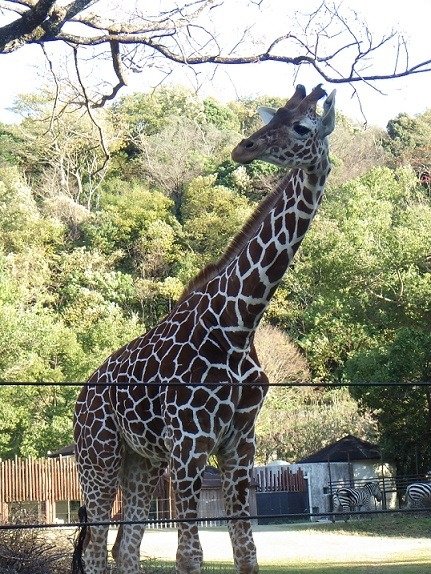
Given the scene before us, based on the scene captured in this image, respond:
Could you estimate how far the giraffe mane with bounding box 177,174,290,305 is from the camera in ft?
22.5

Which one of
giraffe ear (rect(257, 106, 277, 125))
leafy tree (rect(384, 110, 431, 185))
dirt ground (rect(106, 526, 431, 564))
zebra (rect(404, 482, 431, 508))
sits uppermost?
leafy tree (rect(384, 110, 431, 185))

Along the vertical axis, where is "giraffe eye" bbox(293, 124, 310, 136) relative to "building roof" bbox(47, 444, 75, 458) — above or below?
above

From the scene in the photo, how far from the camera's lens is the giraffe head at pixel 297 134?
20.0ft

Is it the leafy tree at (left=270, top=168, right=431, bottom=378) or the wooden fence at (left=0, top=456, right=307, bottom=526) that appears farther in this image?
the leafy tree at (left=270, top=168, right=431, bottom=378)

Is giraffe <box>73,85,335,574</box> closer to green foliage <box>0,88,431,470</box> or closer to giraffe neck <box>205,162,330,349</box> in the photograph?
giraffe neck <box>205,162,330,349</box>

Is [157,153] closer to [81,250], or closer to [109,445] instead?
[81,250]

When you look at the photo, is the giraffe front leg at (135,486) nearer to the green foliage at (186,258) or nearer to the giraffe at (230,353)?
the giraffe at (230,353)

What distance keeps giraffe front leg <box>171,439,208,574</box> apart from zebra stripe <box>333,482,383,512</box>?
59.7 ft

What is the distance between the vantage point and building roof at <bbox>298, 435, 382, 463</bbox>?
87.2 feet

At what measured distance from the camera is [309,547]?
538 inches

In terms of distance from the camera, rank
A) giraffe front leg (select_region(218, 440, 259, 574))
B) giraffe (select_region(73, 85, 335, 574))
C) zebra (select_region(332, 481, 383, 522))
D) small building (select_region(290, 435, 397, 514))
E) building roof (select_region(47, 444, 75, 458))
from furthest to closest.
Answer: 1. building roof (select_region(47, 444, 75, 458))
2. small building (select_region(290, 435, 397, 514))
3. zebra (select_region(332, 481, 383, 522))
4. giraffe front leg (select_region(218, 440, 259, 574))
5. giraffe (select_region(73, 85, 335, 574))

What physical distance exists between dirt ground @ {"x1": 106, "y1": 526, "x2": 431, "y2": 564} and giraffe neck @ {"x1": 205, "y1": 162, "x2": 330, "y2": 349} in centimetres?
508

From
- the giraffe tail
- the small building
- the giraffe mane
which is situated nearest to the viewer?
the giraffe mane

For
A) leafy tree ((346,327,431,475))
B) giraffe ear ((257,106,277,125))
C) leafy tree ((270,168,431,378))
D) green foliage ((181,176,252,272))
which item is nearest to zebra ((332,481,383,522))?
leafy tree ((346,327,431,475))
